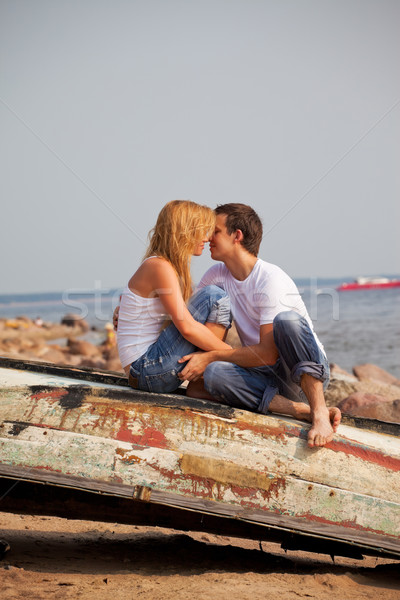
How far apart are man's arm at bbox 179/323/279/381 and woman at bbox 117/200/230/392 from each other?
0.05 m

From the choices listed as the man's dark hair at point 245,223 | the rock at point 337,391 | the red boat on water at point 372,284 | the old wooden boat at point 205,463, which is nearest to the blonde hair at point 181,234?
the man's dark hair at point 245,223

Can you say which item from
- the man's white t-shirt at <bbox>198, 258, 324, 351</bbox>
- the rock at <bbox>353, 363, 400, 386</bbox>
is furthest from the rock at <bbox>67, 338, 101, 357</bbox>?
the man's white t-shirt at <bbox>198, 258, 324, 351</bbox>

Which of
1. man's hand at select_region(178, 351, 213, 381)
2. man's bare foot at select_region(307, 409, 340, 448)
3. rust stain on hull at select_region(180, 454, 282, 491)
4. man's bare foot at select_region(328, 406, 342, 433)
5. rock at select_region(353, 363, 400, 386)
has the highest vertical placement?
rock at select_region(353, 363, 400, 386)

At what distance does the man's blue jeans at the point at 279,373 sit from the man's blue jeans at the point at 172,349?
21 cm

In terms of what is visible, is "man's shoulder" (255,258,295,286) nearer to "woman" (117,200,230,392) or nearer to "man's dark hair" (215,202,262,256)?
"man's dark hair" (215,202,262,256)

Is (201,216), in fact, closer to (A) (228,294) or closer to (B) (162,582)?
(A) (228,294)

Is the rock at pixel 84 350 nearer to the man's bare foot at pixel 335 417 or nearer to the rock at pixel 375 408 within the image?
the rock at pixel 375 408

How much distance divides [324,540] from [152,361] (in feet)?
4.83

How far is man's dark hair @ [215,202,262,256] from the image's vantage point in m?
4.18

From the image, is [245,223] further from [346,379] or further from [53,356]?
[53,356]

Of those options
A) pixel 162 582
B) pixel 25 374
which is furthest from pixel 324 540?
pixel 25 374

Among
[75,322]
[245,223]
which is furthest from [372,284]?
[245,223]

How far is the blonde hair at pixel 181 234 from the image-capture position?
12.5 feet

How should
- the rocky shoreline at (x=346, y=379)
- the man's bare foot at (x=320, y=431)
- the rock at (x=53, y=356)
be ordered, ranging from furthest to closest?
the rock at (x=53, y=356), the rocky shoreline at (x=346, y=379), the man's bare foot at (x=320, y=431)
